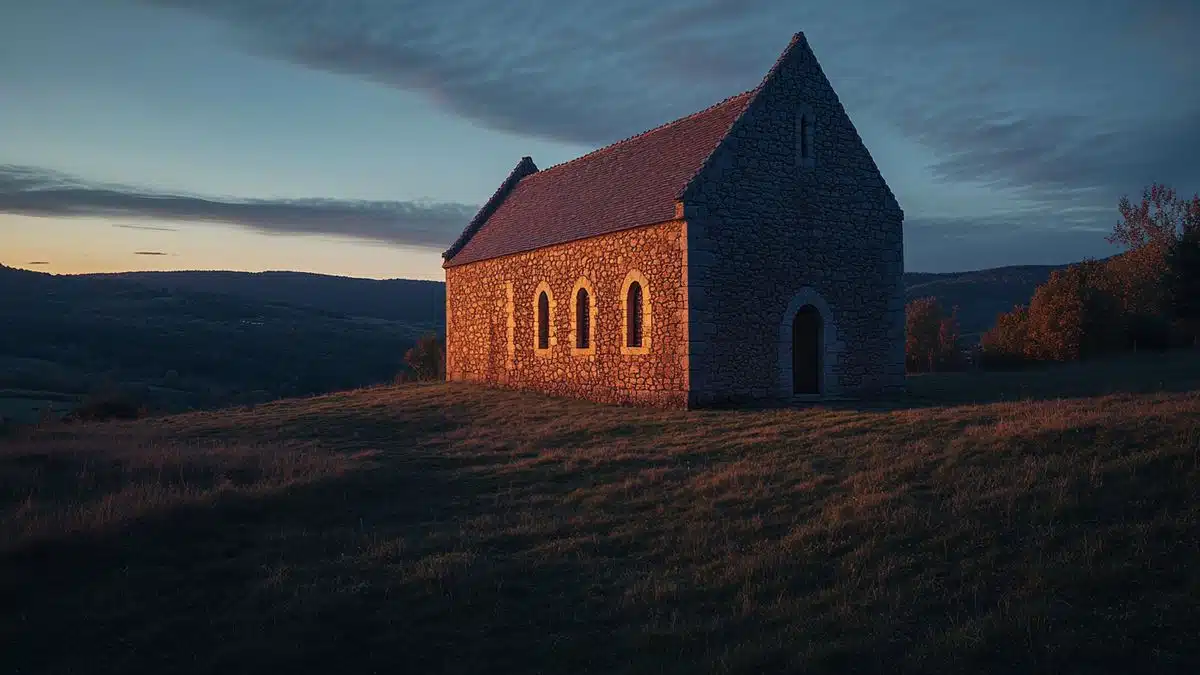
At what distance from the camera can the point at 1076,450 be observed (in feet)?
34.7

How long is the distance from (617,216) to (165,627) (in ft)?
54.6

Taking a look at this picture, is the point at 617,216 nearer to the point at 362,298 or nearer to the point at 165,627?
the point at 165,627

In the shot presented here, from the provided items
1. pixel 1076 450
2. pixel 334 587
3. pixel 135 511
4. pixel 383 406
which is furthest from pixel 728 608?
pixel 383 406

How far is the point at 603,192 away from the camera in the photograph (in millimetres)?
24625

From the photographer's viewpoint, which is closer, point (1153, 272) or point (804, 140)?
point (804, 140)

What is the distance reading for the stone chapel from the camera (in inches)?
768

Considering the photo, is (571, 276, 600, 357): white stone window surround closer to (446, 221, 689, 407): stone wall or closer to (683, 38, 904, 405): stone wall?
(446, 221, 689, 407): stone wall

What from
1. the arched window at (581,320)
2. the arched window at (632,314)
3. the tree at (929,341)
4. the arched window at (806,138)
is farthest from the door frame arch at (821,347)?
the tree at (929,341)

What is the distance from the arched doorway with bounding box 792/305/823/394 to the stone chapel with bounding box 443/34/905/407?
0.04m

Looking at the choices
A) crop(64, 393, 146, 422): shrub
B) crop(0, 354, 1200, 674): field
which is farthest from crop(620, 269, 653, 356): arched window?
crop(64, 393, 146, 422): shrub

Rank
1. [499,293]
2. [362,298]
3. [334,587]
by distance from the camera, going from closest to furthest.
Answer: [334,587] < [499,293] < [362,298]

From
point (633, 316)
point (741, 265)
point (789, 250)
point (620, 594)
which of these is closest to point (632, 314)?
point (633, 316)

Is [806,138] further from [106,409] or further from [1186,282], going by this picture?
[106,409]

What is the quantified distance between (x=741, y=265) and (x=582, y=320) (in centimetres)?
577
